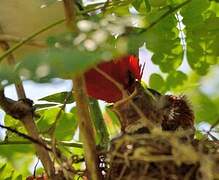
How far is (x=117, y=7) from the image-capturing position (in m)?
1.26

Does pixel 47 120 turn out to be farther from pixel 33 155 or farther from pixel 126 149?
pixel 126 149

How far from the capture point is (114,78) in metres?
1.27

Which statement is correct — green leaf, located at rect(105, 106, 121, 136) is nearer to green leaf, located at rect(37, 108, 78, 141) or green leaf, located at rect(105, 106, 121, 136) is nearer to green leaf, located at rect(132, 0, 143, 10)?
green leaf, located at rect(37, 108, 78, 141)

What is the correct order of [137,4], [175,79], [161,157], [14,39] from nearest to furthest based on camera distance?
[161,157] → [14,39] → [137,4] → [175,79]

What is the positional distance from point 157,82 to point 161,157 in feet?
1.58

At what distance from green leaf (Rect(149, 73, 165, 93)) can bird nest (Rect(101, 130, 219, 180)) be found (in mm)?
395

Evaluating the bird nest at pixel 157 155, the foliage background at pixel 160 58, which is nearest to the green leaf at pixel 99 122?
the foliage background at pixel 160 58

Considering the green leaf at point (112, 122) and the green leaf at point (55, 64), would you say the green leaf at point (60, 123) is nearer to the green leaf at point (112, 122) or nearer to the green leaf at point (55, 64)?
the green leaf at point (112, 122)

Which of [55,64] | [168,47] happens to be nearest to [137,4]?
[168,47]

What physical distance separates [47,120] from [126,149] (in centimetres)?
39

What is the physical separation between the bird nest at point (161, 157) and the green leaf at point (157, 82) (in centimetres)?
40

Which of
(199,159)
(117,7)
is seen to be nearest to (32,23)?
(117,7)

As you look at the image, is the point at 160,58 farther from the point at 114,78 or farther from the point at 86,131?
the point at 86,131

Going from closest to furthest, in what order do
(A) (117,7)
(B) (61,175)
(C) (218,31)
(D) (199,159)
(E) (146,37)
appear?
1. (E) (146,37)
2. (D) (199,159)
3. (B) (61,175)
4. (A) (117,7)
5. (C) (218,31)
